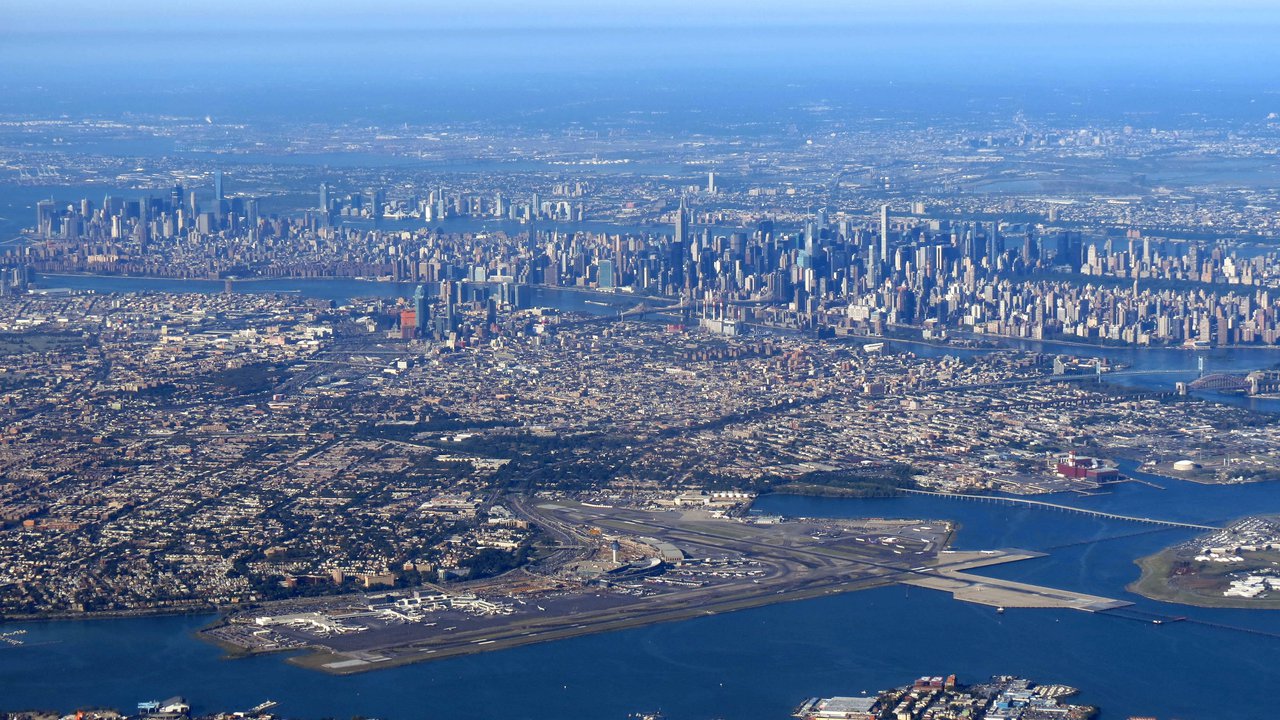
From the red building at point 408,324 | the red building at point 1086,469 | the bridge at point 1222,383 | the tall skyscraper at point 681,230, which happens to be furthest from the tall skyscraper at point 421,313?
the red building at point 1086,469

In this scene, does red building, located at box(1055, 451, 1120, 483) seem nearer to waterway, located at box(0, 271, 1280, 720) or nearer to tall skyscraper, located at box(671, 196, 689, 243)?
waterway, located at box(0, 271, 1280, 720)

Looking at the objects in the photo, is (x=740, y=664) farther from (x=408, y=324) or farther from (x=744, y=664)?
(x=408, y=324)

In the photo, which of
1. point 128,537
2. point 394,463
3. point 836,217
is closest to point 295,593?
point 128,537

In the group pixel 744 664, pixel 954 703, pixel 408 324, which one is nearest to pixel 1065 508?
pixel 744 664

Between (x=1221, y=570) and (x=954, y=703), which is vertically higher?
(x=1221, y=570)

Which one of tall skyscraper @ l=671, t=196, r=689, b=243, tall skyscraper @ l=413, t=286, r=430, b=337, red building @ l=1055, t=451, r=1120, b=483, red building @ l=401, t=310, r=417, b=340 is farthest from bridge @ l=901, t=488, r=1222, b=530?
tall skyscraper @ l=671, t=196, r=689, b=243

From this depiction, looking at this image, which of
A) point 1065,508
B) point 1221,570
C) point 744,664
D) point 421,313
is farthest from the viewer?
point 421,313

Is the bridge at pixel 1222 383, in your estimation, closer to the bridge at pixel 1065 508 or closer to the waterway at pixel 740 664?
the bridge at pixel 1065 508
